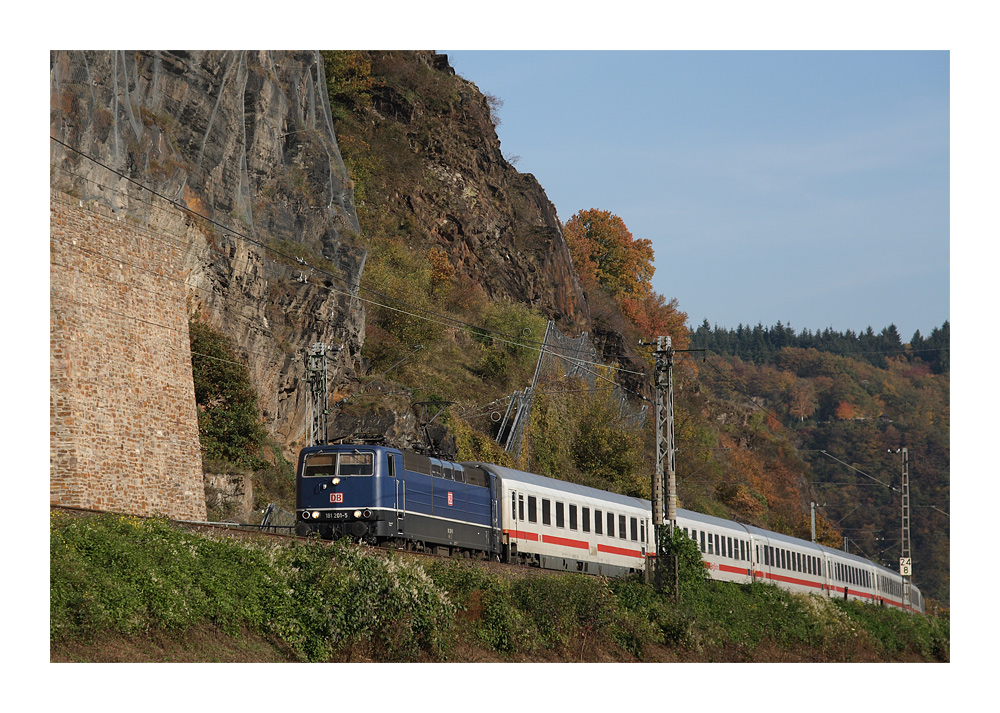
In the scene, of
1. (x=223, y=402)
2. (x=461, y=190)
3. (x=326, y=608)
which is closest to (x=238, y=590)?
(x=326, y=608)

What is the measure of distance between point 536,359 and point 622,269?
47812mm

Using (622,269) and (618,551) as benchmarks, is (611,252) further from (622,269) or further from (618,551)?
(618,551)

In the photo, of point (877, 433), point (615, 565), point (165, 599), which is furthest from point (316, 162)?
point (877, 433)

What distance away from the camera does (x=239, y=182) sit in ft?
135

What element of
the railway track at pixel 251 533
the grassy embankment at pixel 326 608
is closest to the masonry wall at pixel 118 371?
the railway track at pixel 251 533

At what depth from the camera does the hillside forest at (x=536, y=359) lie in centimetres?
5809

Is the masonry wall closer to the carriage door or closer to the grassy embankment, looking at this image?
the grassy embankment

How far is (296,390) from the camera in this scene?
43344 millimetres

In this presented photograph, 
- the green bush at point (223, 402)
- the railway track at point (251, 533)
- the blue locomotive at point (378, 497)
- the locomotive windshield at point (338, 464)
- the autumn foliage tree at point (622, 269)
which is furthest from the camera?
the autumn foliage tree at point (622, 269)

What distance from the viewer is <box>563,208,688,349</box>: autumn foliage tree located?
105 metres

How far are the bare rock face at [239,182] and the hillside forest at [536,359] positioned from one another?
16.0 ft

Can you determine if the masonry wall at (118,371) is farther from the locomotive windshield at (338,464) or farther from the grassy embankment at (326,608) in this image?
the grassy embankment at (326,608)

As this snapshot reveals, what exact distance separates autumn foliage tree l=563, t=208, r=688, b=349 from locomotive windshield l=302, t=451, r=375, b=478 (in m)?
79.0

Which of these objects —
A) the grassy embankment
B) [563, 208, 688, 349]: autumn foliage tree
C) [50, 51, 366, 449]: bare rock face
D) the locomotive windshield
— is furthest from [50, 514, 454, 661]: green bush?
[563, 208, 688, 349]: autumn foliage tree
